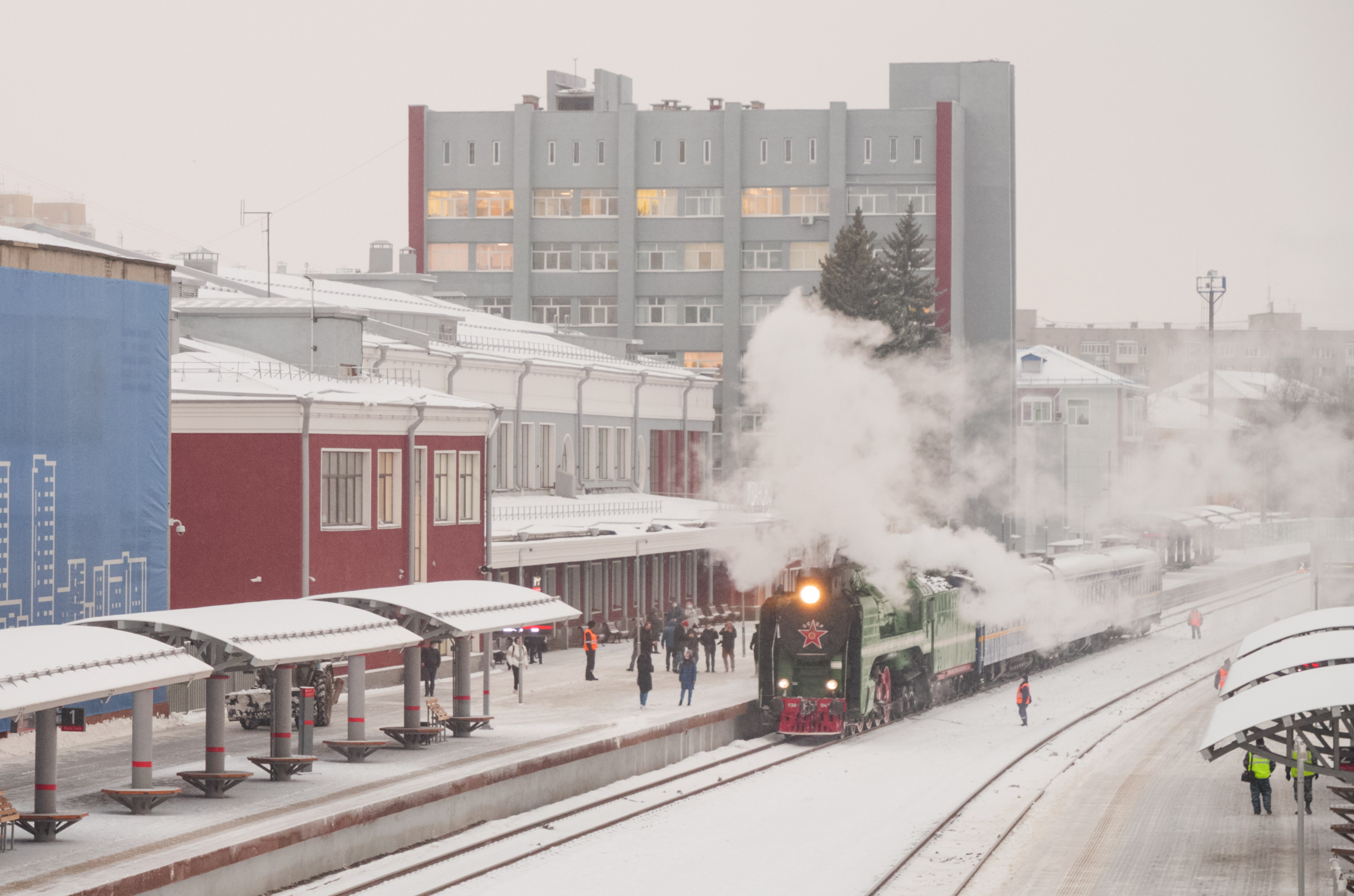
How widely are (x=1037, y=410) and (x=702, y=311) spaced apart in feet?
73.2

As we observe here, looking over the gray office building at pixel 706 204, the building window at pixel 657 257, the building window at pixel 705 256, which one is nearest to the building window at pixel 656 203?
the gray office building at pixel 706 204

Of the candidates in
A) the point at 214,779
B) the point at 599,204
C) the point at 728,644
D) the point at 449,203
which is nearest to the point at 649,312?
the point at 599,204

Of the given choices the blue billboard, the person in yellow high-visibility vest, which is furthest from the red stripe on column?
the blue billboard

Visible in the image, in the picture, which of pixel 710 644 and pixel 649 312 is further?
pixel 649 312

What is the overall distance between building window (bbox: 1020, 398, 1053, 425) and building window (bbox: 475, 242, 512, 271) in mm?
29991

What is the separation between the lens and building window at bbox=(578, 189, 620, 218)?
83688mm

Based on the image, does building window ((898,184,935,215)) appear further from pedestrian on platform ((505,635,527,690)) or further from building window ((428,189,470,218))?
pedestrian on platform ((505,635,527,690))

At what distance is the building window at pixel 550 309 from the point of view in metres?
84.0

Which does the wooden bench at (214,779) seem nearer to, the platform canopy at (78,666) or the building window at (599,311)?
the platform canopy at (78,666)

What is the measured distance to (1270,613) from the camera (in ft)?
216

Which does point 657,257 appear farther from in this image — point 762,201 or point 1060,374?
point 1060,374

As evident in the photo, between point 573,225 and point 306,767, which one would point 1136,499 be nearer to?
point 573,225

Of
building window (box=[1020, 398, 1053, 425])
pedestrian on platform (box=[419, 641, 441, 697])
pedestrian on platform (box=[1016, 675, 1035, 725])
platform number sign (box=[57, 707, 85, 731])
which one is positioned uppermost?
building window (box=[1020, 398, 1053, 425])

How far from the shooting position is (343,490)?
116ft
